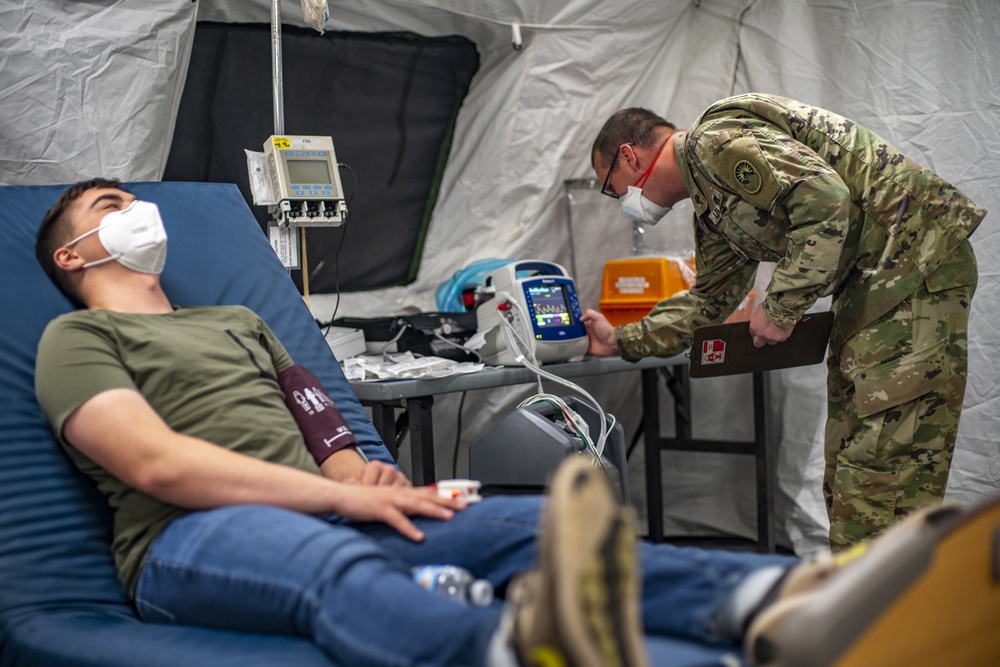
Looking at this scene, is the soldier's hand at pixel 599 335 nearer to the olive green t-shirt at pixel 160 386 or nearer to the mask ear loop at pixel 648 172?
the mask ear loop at pixel 648 172

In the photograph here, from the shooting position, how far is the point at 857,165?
6.89ft

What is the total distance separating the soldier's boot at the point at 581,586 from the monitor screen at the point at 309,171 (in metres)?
1.67

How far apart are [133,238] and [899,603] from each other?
136 cm

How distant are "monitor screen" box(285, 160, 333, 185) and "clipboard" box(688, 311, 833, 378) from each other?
3.45ft

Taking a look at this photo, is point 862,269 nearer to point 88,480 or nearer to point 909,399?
point 909,399

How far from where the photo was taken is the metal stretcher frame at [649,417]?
7.44ft

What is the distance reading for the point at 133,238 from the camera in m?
1.61

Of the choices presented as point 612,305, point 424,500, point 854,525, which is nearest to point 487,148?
point 612,305

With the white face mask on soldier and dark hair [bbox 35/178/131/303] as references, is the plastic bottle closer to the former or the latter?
dark hair [bbox 35/178/131/303]

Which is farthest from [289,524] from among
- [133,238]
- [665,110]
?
[665,110]

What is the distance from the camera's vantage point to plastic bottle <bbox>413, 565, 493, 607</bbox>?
3.83ft

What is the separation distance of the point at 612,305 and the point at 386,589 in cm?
215

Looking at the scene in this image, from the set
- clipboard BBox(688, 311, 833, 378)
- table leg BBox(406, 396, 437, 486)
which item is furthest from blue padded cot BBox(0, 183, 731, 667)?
clipboard BBox(688, 311, 833, 378)

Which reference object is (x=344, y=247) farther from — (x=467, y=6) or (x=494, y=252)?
(x=467, y=6)
